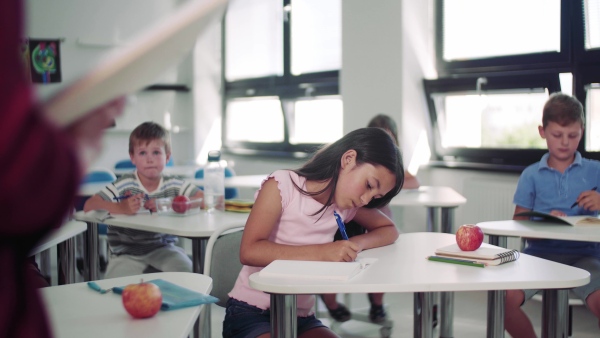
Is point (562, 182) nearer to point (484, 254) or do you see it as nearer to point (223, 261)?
point (484, 254)

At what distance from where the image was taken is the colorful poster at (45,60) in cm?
688

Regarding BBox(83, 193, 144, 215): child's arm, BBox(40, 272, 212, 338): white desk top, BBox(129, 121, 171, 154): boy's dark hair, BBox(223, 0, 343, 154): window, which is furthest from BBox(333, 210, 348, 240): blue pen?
BBox(223, 0, 343, 154): window

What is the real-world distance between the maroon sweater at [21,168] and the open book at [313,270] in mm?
1219

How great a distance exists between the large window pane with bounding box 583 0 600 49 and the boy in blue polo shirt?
4.81ft

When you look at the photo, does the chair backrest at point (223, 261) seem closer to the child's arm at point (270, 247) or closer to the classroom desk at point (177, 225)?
the classroom desk at point (177, 225)

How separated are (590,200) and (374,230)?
1201mm

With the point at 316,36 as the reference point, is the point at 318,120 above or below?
below

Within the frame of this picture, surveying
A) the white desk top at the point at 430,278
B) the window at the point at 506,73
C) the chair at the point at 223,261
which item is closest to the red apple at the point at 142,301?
the white desk top at the point at 430,278

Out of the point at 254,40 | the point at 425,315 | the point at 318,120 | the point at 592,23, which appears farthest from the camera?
the point at 254,40

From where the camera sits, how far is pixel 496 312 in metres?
2.10

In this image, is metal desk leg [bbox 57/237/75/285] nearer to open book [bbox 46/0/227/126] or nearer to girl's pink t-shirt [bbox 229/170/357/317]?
girl's pink t-shirt [bbox 229/170/357/317]

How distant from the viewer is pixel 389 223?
95.0 inches

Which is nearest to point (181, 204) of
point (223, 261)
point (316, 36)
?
point (223, 261)

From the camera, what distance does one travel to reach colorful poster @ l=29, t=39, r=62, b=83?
6.88 metres
